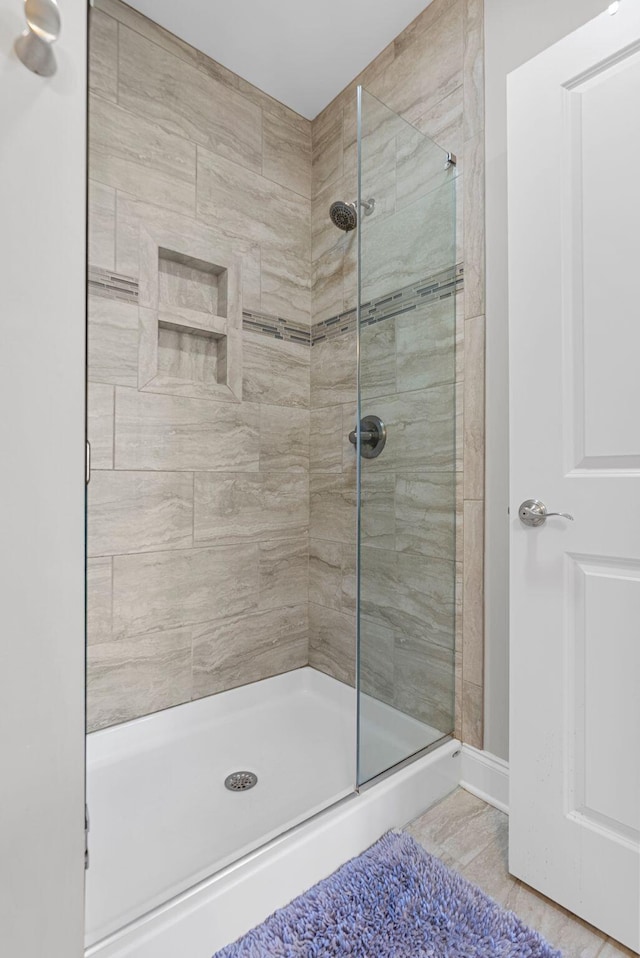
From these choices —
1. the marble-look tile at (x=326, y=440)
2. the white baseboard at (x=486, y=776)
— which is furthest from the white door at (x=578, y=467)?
the marble-look tile at (x=326, y=440)

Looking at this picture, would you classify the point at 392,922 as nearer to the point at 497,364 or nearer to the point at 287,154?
the point at 497,364

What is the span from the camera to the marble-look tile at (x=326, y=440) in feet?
6.97

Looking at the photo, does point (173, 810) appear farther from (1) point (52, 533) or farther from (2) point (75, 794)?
(1) point (52, 533)

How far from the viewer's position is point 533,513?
1.19m

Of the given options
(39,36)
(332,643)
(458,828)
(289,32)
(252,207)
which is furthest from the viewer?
(332,643)

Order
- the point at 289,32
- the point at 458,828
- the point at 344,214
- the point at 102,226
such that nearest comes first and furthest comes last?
the point at 458,828
the point at 102,226
the point at 289,32
the point at 344,214

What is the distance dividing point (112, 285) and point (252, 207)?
2.31 ft

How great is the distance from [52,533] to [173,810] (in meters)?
1.25

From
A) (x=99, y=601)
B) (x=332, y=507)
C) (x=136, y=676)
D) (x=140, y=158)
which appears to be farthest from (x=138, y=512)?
(x=140, y=158)

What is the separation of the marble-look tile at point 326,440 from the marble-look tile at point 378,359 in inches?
26.0

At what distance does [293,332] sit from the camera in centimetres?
220

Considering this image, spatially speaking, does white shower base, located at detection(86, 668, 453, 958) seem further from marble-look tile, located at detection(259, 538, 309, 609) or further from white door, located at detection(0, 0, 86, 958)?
white door, located at detection(0, 0, 86, 958)

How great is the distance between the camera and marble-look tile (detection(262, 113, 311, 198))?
2090 mm

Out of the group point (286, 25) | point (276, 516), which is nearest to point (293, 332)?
point (276, 516)
